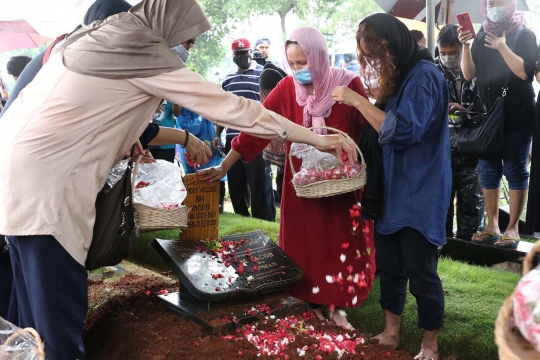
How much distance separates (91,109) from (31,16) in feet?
23.4

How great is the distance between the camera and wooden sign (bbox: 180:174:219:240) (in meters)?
3.77

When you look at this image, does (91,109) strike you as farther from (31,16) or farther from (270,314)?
(31,16)

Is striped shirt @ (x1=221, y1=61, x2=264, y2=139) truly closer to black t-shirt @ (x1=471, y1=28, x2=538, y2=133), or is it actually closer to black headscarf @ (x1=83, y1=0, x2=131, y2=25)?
black t-shirt @ (x1=471, y1=28, x2=538, y2=133)

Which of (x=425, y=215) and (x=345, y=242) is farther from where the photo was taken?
(x=345, y=242)

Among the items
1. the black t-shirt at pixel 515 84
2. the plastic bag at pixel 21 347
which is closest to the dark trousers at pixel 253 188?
the black t-shirt at pixel 515 84

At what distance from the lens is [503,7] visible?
15.6ft

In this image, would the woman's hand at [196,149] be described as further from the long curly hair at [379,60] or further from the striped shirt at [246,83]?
the striped shirt at [246,83]

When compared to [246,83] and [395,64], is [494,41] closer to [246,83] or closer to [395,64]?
[395,64]

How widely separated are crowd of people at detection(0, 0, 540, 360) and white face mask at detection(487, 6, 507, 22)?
0.02 m

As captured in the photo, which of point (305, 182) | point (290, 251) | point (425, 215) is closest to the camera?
point (425, 215)

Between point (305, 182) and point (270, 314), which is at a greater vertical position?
point (305, 182)

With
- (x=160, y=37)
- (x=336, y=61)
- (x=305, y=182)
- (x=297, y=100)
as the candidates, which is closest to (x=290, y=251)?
(x=305, y=182)

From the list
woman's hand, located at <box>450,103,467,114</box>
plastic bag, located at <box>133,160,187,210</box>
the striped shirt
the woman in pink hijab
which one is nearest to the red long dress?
the woman in pink hijab

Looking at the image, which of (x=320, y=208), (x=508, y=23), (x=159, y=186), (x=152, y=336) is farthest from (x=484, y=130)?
(x=152, y=336)
